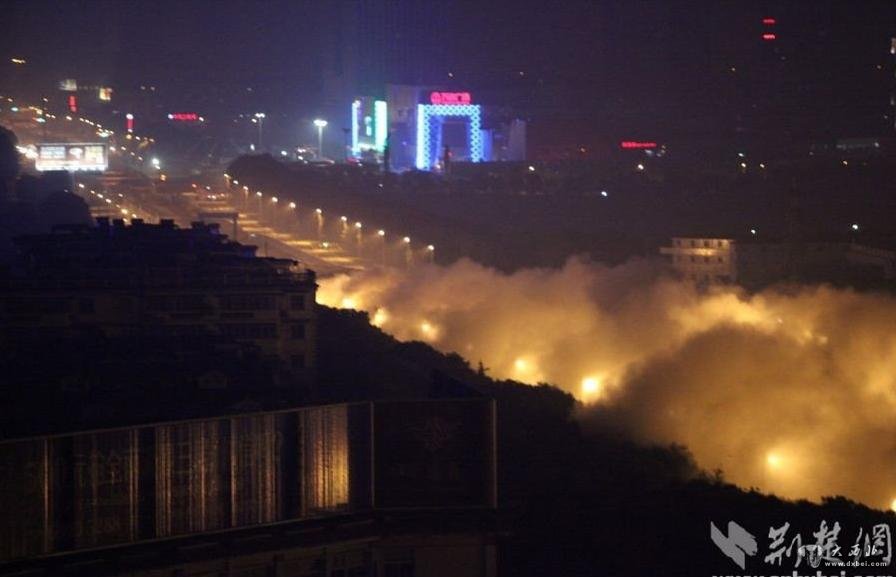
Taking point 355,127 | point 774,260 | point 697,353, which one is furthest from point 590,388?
point 355,127

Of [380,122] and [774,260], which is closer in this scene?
[774,260]

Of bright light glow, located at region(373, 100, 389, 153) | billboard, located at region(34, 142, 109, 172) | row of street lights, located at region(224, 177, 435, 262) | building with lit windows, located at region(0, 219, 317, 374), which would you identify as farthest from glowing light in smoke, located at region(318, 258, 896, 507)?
bright light glow, located at region(373, 100, 389, 153)

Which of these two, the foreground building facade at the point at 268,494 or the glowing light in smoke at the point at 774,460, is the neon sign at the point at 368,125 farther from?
the foreground building facade at the point at 268,494

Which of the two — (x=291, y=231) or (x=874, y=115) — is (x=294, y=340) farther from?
(x=874, y=115)

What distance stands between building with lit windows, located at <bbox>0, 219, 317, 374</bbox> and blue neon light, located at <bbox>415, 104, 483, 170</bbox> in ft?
103

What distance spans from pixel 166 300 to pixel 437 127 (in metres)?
33.0

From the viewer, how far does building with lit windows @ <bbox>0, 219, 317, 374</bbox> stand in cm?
1320

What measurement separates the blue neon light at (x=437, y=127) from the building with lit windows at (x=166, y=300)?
1241 inches

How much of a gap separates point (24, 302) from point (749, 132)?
31789 millimetres

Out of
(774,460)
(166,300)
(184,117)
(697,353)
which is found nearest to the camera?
(774,460)

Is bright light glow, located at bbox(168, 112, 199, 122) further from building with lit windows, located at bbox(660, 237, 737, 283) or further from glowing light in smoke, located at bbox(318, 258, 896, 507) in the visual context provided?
building with lit windows, located at bbox(660, 237, 737, 283)

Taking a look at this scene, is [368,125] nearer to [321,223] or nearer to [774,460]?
[321,223]

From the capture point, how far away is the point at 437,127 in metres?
46.3

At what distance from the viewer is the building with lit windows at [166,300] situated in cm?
1320
